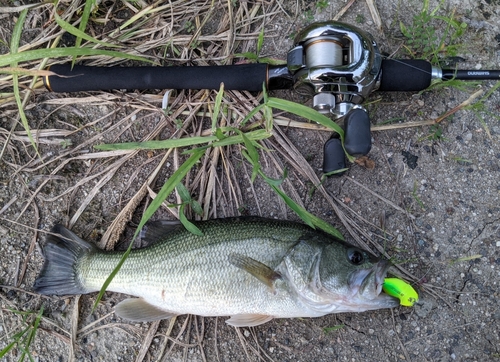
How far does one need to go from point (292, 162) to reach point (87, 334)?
2203mm

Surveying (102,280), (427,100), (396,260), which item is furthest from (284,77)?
(102,280)

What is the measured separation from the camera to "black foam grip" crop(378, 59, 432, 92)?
3084mm

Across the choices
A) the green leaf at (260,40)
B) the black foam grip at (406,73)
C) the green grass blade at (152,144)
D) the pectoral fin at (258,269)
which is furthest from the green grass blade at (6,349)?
the black foam grip at (406,73)

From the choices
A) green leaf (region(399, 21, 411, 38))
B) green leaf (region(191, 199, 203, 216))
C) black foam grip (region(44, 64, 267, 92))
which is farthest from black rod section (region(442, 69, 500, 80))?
green leaf (region(191, 199, 203, 216))

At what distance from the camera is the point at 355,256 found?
290 centimetres

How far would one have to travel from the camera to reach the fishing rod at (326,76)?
286 centimetres

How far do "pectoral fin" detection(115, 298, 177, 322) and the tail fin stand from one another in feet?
1.33

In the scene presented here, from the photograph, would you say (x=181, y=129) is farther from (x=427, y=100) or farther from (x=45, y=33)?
(x=427, y=100)

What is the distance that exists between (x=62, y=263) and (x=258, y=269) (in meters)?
1.62

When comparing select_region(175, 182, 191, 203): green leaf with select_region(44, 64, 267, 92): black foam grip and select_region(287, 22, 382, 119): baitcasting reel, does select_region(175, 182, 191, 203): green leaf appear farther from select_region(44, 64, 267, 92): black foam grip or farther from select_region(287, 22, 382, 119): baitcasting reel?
select_region(287, 22, 382, 119): baitcasting reel

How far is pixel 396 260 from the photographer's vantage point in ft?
11.0

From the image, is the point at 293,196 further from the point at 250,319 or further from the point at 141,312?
the point at 141,312

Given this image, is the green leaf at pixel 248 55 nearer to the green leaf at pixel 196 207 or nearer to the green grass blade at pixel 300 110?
the green grass blade at pixel 300 110

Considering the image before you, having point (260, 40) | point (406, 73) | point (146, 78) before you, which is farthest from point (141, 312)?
point (406, 73)
